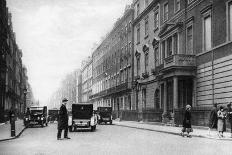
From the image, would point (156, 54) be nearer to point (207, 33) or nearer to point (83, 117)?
point (207, 33)

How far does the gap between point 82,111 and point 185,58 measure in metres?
8.98

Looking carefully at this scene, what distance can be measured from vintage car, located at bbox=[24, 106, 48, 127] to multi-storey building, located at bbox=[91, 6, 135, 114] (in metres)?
18.3

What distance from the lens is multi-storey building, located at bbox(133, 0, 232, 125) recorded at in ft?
83.0

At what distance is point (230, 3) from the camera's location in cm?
2430

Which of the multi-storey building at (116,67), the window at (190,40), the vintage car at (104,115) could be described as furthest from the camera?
the multi-storey building at (116,67)

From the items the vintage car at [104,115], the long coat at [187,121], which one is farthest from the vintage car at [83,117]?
the vintage car at [104,115]

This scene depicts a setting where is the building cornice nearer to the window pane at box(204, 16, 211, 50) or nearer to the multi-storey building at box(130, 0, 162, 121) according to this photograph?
the multi-storey building at box(130, 0, 162, 121)

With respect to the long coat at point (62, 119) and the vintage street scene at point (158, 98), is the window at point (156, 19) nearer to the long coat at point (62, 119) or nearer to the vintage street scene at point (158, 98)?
the vintage street scene at point (158, 98)

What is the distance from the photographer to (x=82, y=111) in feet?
89.2

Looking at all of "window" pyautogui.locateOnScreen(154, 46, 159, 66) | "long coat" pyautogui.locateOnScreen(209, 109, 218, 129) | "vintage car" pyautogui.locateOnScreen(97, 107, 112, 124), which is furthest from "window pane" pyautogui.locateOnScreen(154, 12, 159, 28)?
"long coat" pyautogui.locateOnScreen(209, 109, 218, 129)

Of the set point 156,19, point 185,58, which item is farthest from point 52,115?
point 185,58

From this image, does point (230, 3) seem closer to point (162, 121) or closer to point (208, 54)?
point (208, 54)

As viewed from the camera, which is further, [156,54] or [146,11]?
[146,11]

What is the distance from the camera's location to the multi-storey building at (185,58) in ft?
83.0
